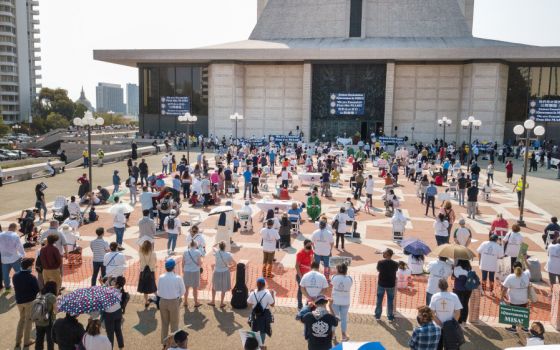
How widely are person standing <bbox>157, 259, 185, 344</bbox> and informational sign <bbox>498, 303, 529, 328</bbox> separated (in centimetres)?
594

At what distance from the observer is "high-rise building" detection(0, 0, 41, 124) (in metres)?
108

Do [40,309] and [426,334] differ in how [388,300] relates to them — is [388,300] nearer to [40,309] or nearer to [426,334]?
[426,334]

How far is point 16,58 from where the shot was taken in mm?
111812

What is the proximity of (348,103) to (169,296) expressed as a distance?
4671 cm

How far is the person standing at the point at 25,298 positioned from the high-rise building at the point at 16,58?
4286 inches

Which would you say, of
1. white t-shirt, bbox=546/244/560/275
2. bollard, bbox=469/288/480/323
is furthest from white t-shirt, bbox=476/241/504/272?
bollard, bbox=469/288/480/323

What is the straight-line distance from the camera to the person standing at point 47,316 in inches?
313

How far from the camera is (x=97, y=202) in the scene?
21.2m

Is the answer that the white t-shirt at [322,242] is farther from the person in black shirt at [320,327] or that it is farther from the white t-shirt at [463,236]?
the person in black shirt at [320,327]

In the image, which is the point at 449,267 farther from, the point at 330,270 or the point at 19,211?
the point at 19,211

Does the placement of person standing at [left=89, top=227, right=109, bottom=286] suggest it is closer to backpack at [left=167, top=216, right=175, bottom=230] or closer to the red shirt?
backpack at [left=167, top=216, right=175, bottom=230]

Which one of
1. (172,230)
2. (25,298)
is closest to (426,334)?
(25,298)

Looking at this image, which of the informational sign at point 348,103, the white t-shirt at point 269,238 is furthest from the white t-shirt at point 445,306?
the informational sign at point 348,103

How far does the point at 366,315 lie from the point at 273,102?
155 ft
